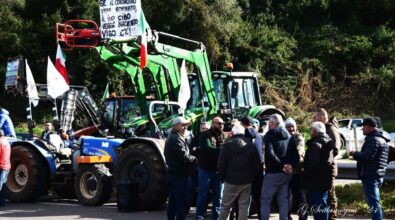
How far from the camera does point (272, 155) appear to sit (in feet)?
31.8

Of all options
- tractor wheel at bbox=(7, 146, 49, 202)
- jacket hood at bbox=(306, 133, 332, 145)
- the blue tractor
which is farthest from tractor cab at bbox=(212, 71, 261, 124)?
jacket hood at bbox=(306, 133, 332, 145)

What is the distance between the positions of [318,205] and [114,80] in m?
25.6

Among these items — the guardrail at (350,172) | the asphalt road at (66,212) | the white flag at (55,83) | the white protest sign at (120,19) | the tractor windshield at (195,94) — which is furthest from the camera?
the tractor windshield at (195,94)

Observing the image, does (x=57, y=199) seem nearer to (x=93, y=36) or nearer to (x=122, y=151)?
(x=122, y=151)

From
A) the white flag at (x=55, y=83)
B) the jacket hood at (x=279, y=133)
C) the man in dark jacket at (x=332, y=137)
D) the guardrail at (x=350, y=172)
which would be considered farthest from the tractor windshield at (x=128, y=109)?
the jacket hood at (x=279, y=133)

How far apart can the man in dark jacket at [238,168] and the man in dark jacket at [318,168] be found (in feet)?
2.56

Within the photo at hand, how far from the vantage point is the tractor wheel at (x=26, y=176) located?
1420 centimetres

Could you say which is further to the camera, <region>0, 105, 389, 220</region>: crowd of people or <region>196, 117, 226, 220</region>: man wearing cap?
<region>196, 117, 226, 220</region>: man wearing cap

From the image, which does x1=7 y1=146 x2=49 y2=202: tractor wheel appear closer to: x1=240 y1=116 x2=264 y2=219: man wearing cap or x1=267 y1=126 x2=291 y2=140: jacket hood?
x1=240 y1=116 x2=264 y2=219: man wearing cap

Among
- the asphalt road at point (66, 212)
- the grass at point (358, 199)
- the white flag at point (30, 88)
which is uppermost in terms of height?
the white flag at point (30, 88)

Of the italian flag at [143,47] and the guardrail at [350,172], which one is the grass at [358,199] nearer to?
the guardrail at [350,172]

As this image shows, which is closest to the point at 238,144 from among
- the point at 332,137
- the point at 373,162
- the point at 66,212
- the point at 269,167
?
the point at 269,167

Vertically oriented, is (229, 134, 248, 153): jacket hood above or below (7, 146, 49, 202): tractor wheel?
above

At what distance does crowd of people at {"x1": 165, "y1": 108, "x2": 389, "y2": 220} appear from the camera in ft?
31.0
